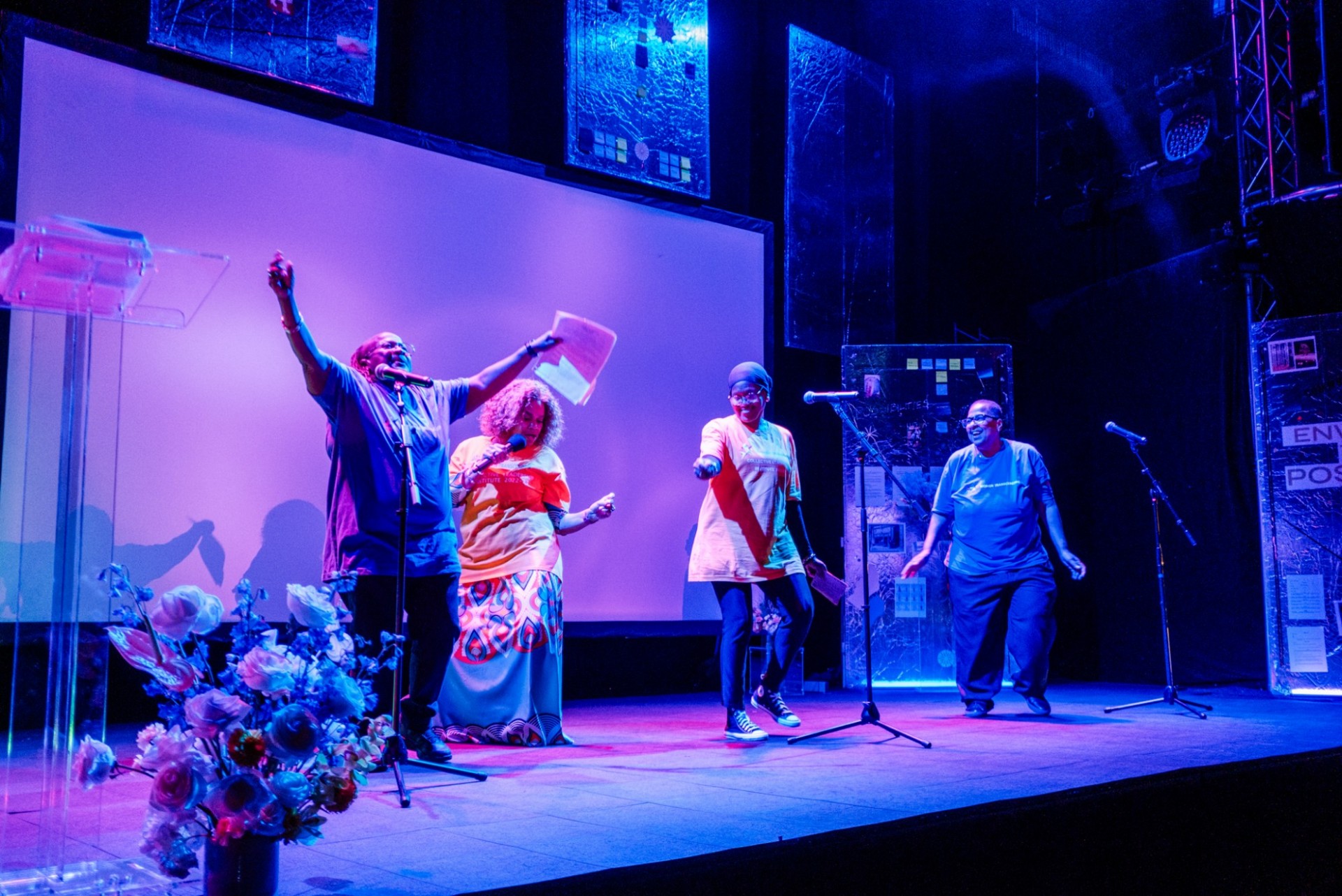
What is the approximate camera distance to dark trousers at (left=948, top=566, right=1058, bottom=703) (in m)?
→ 5.85

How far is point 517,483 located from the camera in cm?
503

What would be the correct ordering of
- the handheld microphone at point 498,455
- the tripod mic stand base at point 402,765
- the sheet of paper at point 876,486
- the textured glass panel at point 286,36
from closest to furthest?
the tripod mic stand base at point 402,765, the handheld microphone at point 498,455, the textured glass panel at point 286,36, the sheet of paper at point 876,486

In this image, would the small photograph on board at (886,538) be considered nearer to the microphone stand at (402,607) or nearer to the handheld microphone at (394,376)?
the microphone stand at (402,607)

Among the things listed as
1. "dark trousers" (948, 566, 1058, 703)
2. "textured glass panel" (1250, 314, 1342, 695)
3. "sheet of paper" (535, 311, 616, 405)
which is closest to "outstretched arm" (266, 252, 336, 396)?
"sheet of paper" (535, 311, 616, 405)

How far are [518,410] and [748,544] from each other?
1230mm

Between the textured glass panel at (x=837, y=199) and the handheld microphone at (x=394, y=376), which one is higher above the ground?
the textured glass panel at (x=837, y=199)

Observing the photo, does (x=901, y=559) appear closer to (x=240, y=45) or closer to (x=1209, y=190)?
(x=1209, y=190)

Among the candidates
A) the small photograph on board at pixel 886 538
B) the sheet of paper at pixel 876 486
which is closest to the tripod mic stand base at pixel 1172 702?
the small photograph on board at pixel 886 538

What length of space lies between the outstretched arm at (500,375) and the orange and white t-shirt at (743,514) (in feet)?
3.07

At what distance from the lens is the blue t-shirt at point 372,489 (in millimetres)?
3842

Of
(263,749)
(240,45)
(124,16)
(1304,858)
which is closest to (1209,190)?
(1304,858)

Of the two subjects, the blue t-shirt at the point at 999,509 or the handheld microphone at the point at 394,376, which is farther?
the blue t-shirt at the point at 999,509

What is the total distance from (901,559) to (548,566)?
11.6 feet

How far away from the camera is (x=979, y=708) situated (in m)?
5.87
